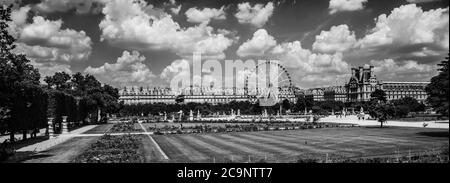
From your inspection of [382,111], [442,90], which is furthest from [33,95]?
[382,111]

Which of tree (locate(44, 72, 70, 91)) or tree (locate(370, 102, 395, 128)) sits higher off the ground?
tree (locate(44, 72, 70, 91))

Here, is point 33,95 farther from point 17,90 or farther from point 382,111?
point 382,111

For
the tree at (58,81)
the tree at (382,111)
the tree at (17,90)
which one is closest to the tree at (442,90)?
the tree at (382,111)

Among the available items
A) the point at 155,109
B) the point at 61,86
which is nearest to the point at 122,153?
the point at 61,86

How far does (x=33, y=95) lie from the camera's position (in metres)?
49.6

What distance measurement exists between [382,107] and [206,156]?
140 feet

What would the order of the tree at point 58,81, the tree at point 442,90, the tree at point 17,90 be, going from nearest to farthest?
the tree at point 442,90
the tree at point 17,90
the tree at point 58,81

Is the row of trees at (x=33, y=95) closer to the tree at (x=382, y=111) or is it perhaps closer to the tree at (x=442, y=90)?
the tree at (x=442, y=90)

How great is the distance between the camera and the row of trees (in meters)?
30.5

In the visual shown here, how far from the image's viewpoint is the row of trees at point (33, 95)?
30.5 m

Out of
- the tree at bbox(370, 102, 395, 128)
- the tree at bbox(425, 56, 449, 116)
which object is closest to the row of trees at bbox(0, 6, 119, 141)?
the tree at bbox(425, 56, 449, 116)

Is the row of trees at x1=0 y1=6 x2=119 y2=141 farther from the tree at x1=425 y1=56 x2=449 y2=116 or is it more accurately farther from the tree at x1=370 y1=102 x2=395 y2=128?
the tree at x1=370 y1=102 x2=395 y2=128
